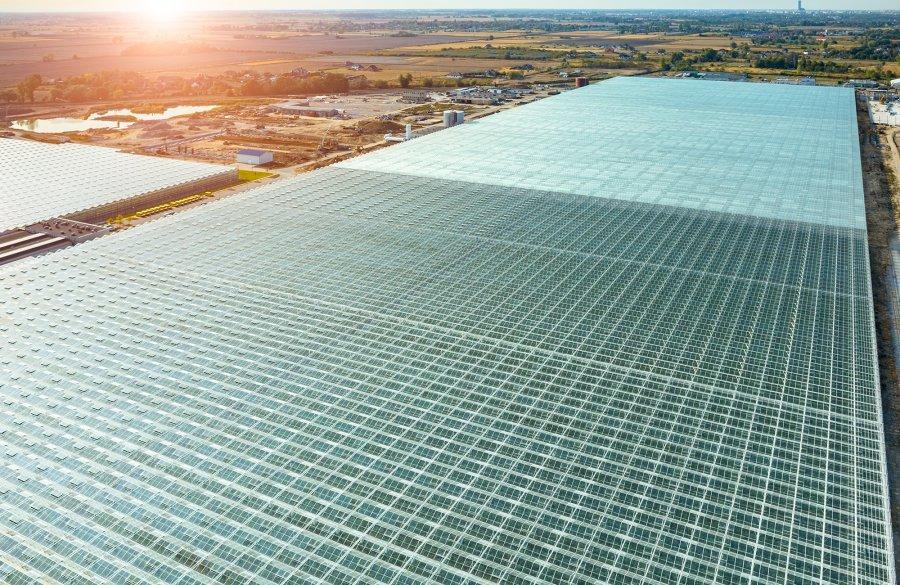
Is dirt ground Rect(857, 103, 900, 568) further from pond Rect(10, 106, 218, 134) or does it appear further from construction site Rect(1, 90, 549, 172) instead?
pond Rect(10, 106, 218, 134)

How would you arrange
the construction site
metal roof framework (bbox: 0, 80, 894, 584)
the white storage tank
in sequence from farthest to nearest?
1. the construction site
2. the white storage tank
3. metal roof framework (bbox: 0, 80, 894, 584)

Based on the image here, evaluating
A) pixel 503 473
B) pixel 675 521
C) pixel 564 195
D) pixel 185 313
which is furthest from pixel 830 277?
pixel 185 313

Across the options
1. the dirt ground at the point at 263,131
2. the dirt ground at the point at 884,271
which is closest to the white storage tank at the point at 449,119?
the dirt ground at the point at 263,131

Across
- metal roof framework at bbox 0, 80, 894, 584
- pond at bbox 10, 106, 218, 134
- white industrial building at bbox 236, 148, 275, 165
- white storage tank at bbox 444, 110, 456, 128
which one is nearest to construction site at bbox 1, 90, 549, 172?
pond at bbox 10, 106, 218, 134

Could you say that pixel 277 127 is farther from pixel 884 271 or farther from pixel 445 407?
pixel 445 407

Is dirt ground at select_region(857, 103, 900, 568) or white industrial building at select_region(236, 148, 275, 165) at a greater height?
white industrial building at select_region(236, 148, 275, 165)
